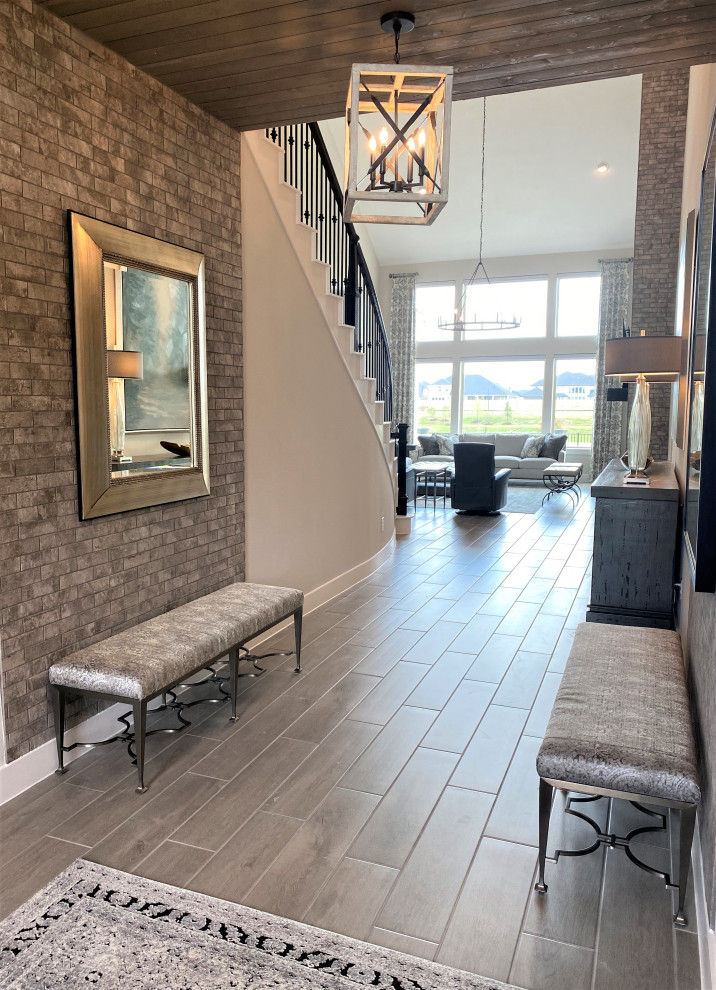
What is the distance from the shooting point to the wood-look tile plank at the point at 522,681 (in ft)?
11.6

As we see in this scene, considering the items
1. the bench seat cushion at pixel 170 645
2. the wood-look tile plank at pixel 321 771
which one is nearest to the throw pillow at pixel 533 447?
the bench seat cushion at pixel 170 645

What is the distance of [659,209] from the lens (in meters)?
8.09

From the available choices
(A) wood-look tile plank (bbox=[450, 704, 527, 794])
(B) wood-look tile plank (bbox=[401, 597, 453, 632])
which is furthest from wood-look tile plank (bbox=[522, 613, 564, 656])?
(A) wood-look tile plank (bbox=[450, 704, 527, 794])

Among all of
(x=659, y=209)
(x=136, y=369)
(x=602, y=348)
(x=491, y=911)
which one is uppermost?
(x=659, y=209)

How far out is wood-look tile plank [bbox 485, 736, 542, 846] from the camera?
2.46m

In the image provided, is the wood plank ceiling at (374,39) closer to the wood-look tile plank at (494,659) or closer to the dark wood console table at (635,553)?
the dark wood console table at (635,553)

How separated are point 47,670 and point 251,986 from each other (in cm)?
151

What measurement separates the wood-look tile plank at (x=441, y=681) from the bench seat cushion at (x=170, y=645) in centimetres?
80

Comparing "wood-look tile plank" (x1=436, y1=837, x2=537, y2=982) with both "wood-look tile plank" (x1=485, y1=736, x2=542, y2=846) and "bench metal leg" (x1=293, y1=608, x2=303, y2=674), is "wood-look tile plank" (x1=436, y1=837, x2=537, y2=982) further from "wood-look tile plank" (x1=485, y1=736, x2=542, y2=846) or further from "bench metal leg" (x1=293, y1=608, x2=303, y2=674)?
"bench metal leg" (x1=293, y1=608, x2=303, y2=674)

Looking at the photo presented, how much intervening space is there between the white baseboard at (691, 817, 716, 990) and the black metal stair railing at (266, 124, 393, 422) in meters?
4.33

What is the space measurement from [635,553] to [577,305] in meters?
10.0

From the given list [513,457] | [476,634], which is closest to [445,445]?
[513,457]

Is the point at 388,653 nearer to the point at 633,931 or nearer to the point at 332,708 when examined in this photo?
the point at 332,708

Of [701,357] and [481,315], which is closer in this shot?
[701,357]
